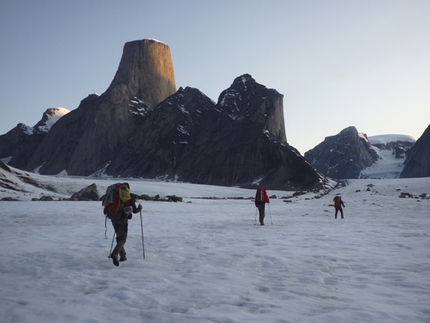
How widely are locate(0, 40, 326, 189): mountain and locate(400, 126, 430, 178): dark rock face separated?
113382 millimetres

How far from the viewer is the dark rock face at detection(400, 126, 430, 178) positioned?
6969 inches

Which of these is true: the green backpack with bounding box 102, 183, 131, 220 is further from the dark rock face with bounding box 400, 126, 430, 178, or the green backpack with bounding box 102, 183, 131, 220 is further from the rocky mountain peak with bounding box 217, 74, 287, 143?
the dark rock face with bounding box 400, 126, 430, 178

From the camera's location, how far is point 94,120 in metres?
114

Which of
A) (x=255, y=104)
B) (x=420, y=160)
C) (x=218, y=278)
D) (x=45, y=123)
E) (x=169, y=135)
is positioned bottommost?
(x=218, y=278)

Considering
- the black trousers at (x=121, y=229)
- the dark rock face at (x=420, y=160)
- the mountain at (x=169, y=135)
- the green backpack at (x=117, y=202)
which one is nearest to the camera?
the black trousers at (x=121, y=229)

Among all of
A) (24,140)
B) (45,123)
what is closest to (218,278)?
(24,140)

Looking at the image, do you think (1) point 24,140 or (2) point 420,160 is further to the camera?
(2) point 420,160

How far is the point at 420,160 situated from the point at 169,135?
150076 millimetres

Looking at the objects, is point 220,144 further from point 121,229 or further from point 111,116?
point 121,229

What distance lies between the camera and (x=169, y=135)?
109 meters

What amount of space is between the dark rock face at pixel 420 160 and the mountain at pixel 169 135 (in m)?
113

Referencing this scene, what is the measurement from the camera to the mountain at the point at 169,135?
297 ft

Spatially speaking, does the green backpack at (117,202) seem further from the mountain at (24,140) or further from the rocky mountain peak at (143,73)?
the mountain at (24,140)

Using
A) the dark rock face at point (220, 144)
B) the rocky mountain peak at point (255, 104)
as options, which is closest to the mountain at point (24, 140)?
the dark rock face at point (220, 144)
